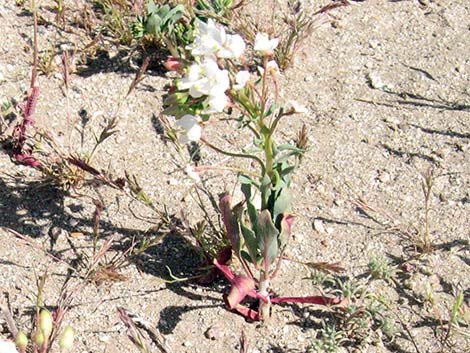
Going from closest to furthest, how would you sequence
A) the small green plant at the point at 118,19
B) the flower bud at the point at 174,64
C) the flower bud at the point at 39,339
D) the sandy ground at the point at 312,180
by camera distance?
the flower bud at the point at 39,339 → the flower bud at the point at 174,64 → the sandy ground at the point at 312,180 → the small green plant at the point at 118,19

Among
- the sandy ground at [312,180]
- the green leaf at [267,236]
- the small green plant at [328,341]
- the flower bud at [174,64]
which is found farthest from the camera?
the sandy ground at [312,180]

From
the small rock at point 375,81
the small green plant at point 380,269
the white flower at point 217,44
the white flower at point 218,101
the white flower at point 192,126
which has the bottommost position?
the small green plant at point 380,269

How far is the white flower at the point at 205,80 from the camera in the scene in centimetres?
190

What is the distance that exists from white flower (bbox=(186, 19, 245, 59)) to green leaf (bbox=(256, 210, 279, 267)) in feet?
1.73

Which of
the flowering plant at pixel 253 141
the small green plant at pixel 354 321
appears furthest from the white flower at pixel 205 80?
the small green plant at pixel 354 321

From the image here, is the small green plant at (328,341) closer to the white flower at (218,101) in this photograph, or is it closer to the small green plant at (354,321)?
the small green plant at (354,321)

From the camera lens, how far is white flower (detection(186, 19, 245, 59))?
1936mm

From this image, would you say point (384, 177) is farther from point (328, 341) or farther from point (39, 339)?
point (39, 339)

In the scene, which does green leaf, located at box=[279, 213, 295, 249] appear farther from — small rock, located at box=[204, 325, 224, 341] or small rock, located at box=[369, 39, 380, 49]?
small rock, located at box=[369, 39, 380, 49]

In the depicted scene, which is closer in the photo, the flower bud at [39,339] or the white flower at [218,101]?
the flower bud at [39,339]

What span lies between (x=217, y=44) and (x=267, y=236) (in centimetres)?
65

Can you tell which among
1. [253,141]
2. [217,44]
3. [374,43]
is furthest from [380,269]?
[374,43]

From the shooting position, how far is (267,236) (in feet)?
7.54

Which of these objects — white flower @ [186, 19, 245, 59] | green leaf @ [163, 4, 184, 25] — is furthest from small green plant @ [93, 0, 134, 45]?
white flower @ [186, 19, 245, 59]
